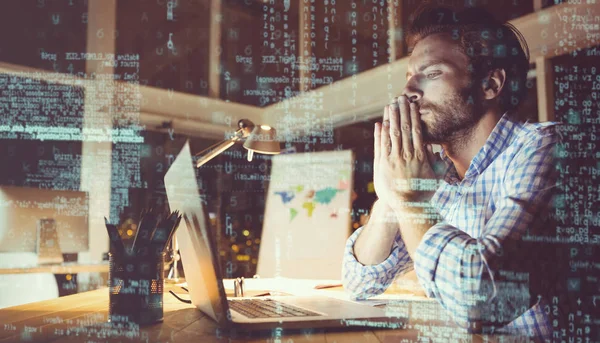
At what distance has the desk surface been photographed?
631 mm

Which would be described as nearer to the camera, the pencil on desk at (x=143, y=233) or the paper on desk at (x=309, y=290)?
the pencil on desk at (x=143, y=233)

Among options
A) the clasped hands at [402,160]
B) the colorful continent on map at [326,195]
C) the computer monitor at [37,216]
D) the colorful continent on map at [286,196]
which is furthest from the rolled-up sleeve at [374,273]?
the computer monitor at [37,216]

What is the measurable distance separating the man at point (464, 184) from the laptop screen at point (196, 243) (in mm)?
340

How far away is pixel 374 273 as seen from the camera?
103 cm

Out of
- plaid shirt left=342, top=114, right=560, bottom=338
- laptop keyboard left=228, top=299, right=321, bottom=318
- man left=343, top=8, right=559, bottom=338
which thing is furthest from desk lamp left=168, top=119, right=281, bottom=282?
plaid shirt left=342, top=114, right=560, bottom=338

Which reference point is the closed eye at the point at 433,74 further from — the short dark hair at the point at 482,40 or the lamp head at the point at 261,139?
the lamp head at the point at 261,139

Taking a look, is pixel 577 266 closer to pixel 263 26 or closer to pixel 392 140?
pixel 392 140

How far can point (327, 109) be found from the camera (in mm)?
1866

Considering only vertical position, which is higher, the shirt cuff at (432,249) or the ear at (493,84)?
the ear at (493,84)

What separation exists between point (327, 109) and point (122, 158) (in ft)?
5.69

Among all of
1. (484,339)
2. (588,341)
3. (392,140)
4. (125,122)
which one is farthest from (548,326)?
(125,122)

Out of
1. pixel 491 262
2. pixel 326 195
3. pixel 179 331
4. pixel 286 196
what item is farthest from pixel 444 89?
pixel 286 196

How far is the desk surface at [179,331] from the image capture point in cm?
63

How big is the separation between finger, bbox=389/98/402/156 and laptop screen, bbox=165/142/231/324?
420 millimetres
